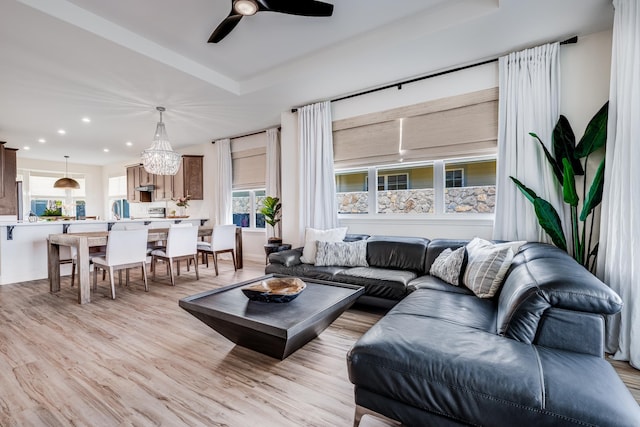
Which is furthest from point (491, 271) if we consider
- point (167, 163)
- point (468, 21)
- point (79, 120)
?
point (79, 120)

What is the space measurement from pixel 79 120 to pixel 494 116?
6.50 m

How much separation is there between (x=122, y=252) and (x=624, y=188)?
16.7 ft

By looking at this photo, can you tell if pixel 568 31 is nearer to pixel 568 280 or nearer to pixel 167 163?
pixel 568 280

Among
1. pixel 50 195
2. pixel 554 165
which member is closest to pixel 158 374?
pixel 554 165

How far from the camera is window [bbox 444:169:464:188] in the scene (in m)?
3.53

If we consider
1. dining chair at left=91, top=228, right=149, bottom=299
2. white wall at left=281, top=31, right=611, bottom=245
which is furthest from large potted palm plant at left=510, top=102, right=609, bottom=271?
dining chair at left=91, top=228, right=149, bottom=299

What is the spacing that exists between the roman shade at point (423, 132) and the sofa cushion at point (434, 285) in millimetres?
1635

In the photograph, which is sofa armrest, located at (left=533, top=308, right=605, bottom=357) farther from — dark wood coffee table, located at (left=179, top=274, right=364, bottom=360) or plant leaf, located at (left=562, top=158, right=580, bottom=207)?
plant leaf, located at (left=562, top=158, right=580, bottom=207)

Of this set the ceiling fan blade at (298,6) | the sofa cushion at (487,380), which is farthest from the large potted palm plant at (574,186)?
the ceiling fan blade at (298,6)

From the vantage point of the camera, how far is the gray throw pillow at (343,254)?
3.38m

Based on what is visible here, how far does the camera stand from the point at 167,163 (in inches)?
177

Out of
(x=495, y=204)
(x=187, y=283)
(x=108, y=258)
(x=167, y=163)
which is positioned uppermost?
(x=167, y=163)

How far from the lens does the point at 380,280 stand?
280cm

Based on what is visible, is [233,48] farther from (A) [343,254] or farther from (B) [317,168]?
(A) [343,254]
